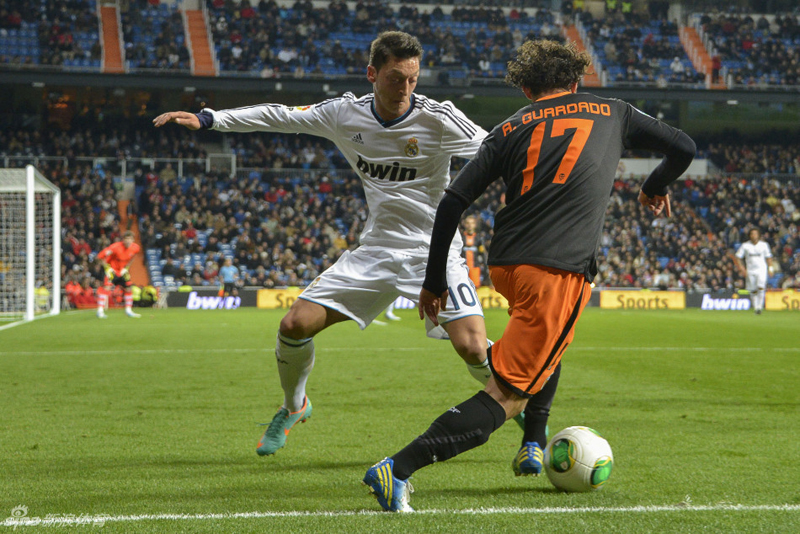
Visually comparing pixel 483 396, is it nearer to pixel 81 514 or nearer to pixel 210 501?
pixel 210 501

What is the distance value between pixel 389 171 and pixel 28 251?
1377 cm

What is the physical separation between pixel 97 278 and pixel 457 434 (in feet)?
80.2

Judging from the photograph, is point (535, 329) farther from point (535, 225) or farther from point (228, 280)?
point (228, 280)

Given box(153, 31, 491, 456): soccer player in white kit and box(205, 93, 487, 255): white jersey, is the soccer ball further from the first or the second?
box(205, 93, 487, 255): white jersey

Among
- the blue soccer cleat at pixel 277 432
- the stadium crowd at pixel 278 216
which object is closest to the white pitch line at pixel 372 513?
the blue soccer cleat at pixel 277 432

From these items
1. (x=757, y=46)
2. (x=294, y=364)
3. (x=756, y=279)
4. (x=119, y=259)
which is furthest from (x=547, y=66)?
(x=757, y=46)

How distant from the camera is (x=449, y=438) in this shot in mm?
3234

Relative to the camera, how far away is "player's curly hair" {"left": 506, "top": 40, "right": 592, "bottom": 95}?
3.47 metres

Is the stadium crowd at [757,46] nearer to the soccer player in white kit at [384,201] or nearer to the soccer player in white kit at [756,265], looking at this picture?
the soccer player in white kit at [756,265]

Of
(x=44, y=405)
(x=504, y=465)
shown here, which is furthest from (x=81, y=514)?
(x=44, y=405)

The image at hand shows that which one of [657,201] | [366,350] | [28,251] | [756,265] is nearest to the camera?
[657,201]

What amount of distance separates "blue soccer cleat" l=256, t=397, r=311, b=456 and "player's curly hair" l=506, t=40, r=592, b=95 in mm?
2390

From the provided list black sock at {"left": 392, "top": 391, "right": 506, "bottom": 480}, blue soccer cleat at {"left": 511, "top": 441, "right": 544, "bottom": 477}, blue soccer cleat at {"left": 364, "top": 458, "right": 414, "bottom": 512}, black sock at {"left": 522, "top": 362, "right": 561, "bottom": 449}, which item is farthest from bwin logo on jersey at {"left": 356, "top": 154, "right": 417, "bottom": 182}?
blue soccer cleat at {"left": 364, "top": 458, "right": 414, "bottom": 512}

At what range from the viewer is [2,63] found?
1215 inches
